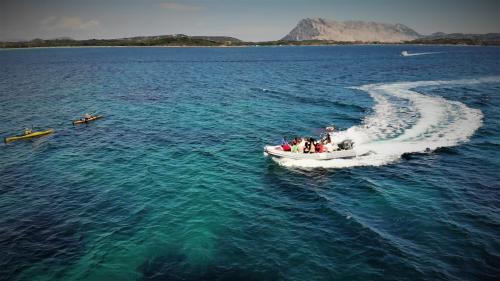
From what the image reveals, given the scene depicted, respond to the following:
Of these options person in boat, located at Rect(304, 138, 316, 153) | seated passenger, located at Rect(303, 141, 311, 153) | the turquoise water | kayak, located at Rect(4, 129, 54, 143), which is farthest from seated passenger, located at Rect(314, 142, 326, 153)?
kayak, located at Rect(4, 129, 54, 143)

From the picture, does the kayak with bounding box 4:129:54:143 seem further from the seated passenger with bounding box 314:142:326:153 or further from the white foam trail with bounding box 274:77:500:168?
the seated passenger with bounding box 314:142:326:153

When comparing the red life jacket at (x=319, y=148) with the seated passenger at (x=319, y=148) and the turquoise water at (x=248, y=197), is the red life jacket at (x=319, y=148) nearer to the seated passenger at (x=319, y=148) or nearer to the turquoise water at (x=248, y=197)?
the seated passenger at (x=319, y=148)

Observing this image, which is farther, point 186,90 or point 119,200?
point 186,90

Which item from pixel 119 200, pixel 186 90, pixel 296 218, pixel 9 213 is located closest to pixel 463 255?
pixel 296 218

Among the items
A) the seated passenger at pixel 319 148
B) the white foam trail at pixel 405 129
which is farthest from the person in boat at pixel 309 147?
the white foam trail at pixel 405 129

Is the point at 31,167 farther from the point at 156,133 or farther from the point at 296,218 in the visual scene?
the point at 296,218

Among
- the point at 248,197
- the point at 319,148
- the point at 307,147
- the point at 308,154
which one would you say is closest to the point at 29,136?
the point at 248,197
